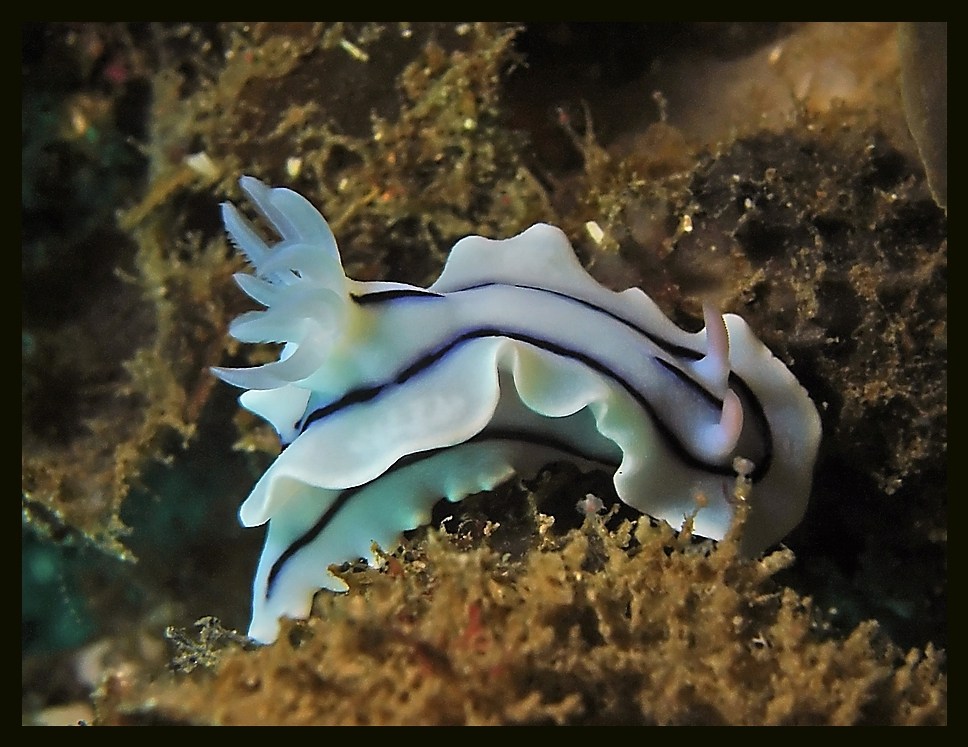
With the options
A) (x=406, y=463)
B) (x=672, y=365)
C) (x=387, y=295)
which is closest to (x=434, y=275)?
(x=387, y=295)

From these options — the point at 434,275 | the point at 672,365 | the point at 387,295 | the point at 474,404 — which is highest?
the point at 434,275

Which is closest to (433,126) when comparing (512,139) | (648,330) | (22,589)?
(512,139)

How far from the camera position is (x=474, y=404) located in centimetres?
226

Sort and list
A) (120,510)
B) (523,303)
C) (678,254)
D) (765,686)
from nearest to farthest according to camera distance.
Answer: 1. (765,686)
2. (523,303)
3. (678,254)
4. (120,510)

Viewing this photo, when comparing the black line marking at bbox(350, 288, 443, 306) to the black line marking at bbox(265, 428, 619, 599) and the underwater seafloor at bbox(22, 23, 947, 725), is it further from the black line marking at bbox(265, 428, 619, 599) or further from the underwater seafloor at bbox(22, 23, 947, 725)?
the underwater seafloor at bbox(22, 23, 947, 725)

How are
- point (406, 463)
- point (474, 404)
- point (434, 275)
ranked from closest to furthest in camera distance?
point (474, 404), point (406, 463), point (434, 275)

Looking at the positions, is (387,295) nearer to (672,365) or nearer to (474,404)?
(474,404)

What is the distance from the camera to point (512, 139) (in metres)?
3.31

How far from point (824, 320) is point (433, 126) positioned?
5.87ft

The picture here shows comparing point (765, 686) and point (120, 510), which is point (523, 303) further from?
point (120, 510)

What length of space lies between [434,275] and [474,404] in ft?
4.46

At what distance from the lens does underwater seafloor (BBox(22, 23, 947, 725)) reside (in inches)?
68.1

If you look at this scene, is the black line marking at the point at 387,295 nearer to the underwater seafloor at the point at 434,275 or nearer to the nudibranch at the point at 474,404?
the nudibranch at the point at 474,404

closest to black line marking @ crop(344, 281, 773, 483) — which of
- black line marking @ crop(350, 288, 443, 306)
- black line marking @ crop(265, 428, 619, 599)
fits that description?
black line marking @ crop(350, 288, 443, 306)
